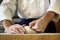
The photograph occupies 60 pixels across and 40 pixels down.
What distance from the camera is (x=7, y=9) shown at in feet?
3.03

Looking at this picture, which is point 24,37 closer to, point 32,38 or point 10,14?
point 32,38

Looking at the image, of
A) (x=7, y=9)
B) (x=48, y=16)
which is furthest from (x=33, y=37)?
(x=7, y=9)

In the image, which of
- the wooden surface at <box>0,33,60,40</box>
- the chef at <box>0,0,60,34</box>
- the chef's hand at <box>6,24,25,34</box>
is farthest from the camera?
the chef at <box>0,0,60,34</box>

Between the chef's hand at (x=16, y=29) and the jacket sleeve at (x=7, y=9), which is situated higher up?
the jacket sleeve at (x=7, y=9)

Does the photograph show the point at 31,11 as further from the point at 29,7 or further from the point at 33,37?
the point at 33,37

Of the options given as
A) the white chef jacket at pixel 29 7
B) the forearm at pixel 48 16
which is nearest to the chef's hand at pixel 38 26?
the forearm at pixel 48 16

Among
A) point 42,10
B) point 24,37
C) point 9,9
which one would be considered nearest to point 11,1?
point 9,9

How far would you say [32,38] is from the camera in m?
0.64

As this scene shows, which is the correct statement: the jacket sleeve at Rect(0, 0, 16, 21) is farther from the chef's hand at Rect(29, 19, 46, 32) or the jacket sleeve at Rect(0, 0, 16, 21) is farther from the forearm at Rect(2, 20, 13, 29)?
the chef's hand at Rect(29, 19, 46, 32)

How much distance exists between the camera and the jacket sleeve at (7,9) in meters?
0.90

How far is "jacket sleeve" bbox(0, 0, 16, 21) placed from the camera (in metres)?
0.90

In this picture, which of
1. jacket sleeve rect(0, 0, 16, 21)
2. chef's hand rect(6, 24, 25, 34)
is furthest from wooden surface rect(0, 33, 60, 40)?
jacket sleeve rect(0, 0, 16, 21)

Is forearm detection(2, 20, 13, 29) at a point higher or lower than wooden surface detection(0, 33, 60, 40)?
higher

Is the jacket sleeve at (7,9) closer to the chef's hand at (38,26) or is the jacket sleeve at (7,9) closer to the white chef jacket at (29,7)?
the white chef jacket at (29,7)
